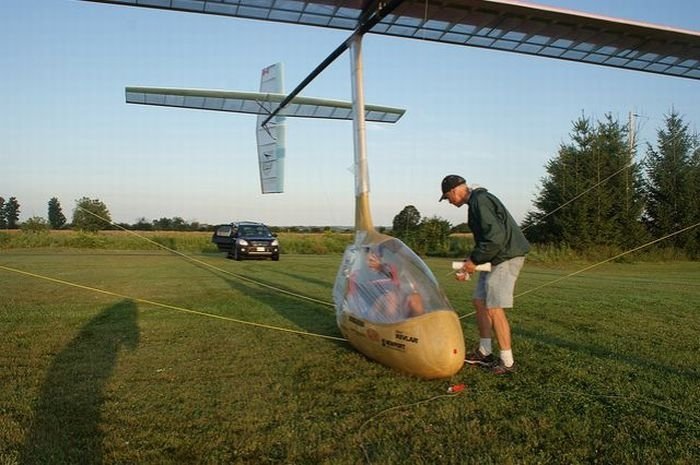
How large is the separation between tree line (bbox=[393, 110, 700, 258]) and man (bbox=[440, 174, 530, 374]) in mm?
26358

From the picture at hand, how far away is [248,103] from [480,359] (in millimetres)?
21161

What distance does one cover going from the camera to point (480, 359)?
6.29 meters

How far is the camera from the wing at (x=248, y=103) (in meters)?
21.6

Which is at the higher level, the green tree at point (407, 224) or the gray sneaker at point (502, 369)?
the green tree at point (407, 224)

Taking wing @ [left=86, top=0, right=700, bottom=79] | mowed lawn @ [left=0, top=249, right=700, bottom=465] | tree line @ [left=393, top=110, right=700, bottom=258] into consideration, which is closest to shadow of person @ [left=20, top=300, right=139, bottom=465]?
mowed lawn @ [left=0, top=249, right=700, bottom=465]

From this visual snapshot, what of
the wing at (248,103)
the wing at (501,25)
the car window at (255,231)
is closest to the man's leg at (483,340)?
the wing at (501,25)

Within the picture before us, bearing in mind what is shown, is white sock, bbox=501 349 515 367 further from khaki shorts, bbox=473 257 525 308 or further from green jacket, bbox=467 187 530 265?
green jacket, bbox=467 187 530 265

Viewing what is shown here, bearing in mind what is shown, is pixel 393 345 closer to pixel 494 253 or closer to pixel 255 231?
pixel 494 253

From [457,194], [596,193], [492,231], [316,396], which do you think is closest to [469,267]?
[492,231]

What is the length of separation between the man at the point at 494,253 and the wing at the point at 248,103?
1694 centimetres

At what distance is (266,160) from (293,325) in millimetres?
20047

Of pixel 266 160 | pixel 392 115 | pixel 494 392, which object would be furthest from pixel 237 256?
pixel 494 392

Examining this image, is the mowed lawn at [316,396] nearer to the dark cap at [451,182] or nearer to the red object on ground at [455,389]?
the red object on ground at [455,389]

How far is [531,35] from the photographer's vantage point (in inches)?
350
